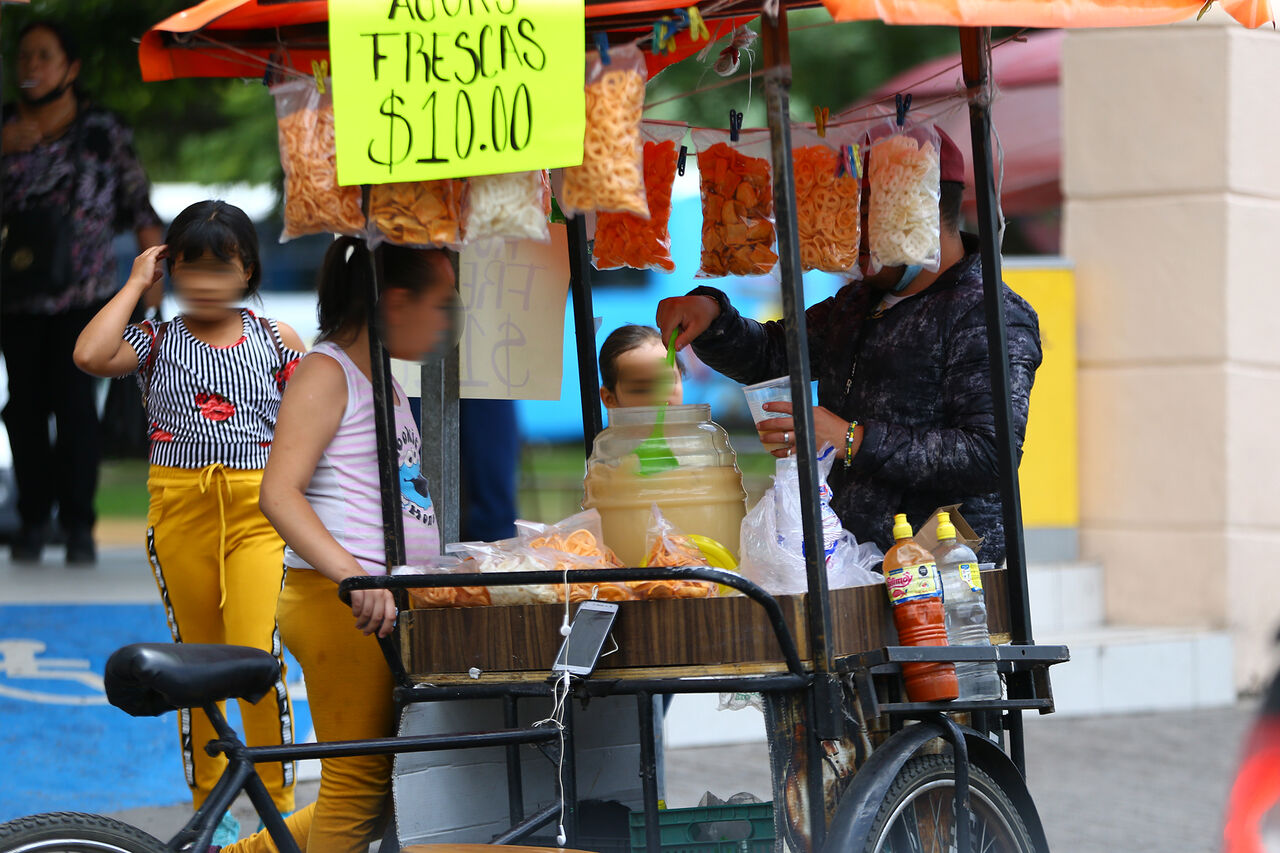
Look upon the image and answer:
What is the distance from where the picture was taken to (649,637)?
8.82ft

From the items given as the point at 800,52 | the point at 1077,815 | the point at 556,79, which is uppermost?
the point at 800,52

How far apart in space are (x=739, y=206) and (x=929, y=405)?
0.62 m

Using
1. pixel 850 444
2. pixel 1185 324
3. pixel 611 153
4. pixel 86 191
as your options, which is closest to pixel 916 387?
pixel 850 444

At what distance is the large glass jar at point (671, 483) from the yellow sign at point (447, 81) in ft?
2.38

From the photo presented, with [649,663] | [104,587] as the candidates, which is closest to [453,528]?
[649,663]

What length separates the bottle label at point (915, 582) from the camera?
2.78m

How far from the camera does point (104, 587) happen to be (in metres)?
5.47

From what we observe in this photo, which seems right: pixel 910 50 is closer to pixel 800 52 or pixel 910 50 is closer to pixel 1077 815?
pixel 800 52

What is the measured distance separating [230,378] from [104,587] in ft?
6.54

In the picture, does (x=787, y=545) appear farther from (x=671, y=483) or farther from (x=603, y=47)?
(x=603, y=47)

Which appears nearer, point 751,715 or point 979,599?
point 979,599

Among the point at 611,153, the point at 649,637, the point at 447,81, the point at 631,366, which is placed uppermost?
the point at 447,81

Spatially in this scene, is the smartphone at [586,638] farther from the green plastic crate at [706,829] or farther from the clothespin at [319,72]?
the clothespin at [319,72]

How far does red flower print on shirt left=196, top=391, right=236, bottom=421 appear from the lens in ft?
12.6
